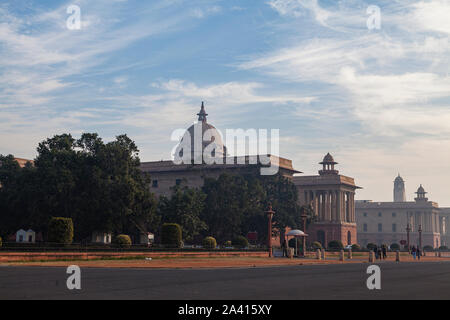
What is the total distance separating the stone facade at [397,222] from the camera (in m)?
187

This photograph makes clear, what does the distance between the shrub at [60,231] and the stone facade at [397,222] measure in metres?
153

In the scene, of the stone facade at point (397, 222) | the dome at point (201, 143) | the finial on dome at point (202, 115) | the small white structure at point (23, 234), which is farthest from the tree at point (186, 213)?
the stone facade at point (397, 222)

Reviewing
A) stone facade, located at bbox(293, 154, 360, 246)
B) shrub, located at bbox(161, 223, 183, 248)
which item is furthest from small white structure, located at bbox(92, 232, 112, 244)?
stone facade, located at bbox(293, 154, 360, 246)

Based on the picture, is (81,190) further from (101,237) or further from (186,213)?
(186,213)

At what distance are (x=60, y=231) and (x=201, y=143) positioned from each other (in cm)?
9849

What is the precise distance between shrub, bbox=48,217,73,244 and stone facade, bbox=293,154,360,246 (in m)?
85.7

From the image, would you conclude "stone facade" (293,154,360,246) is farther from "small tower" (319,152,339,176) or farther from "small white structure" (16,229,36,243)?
"small white structure" (16,229,36,243)

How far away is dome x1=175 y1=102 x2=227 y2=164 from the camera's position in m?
141

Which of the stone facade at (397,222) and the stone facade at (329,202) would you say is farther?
the stone facade at (397,222)

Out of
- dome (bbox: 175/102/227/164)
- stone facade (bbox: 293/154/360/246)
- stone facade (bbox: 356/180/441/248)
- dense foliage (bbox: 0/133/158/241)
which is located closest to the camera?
dense foliage (bbox: 0/133/158/241)

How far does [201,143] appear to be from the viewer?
14438cm

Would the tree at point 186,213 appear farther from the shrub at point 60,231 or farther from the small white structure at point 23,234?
the shrub at point 60,231

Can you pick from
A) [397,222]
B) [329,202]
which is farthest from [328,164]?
[397,222]
